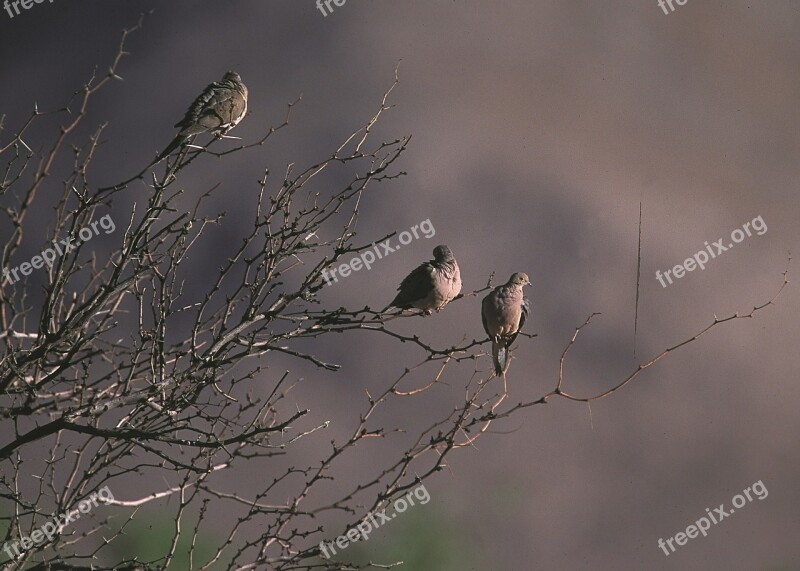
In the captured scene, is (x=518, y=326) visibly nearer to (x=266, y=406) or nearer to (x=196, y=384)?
(x=266, y=406)

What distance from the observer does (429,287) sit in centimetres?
466

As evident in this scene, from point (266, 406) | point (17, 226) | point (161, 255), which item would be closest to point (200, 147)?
point (161, 255)

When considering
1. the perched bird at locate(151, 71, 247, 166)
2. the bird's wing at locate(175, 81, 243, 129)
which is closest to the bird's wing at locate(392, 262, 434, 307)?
the perched bird at locate(151, 71, 247, 166)

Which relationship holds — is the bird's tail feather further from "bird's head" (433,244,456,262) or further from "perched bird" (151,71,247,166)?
"perched bird" (151,71,247,166)

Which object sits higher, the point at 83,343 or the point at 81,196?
the point at 81,196

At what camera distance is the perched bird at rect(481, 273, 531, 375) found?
4793mm

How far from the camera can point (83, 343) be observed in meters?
2.93

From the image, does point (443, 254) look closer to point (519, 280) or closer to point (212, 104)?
point (519, 280)

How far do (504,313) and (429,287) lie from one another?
0.58m

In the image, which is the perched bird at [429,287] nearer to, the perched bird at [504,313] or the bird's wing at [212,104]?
the perched bird at [504,313]

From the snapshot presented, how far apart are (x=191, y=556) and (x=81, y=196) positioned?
1701mm

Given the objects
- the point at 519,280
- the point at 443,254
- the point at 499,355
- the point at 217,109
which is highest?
the point at 217,109

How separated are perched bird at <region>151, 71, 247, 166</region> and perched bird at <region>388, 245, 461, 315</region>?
1599 mm

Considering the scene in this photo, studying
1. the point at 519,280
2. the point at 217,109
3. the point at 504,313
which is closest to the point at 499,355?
the point at 504,313
